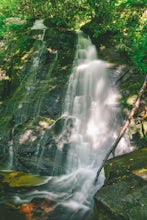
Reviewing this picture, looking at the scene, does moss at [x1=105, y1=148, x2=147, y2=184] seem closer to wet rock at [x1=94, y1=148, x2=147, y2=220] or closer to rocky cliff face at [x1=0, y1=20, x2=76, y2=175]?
wet rock at [x1=94, y1=148, x2=147, y2=220]

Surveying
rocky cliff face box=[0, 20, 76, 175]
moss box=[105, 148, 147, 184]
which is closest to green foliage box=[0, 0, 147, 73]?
rocky cliff face box=[0, 20, 76, 175]

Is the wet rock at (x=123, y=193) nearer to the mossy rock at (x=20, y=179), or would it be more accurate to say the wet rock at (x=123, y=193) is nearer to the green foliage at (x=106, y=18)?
the mossy rock at (x=20, y=179)

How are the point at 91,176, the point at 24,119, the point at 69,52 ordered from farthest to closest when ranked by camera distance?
the point at 69,52
the point at 24,119
the point at 91,176

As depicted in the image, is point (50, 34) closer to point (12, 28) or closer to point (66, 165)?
point (12, 28)

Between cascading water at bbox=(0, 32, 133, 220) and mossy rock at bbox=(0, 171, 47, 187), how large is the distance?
0.37 metres

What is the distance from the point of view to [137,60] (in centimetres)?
924

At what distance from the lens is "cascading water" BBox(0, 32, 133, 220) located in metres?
7.35

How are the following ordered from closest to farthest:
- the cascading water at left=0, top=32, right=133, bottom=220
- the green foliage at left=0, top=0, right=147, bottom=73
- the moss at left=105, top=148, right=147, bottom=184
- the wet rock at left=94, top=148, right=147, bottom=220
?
1. the wet rock at left=94, top=148, right=147, bottom=220
2. the moss at left=105, top=148, right=147, bottom=184
3. the cascading water at left=0, top=32, right=133, bottom=220
4. the green foliage at left=0, top=0, right=147, bottom=73

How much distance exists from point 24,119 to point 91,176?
13.0ft

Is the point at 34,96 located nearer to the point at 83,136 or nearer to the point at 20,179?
the point at 83,136

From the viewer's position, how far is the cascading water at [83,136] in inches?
289

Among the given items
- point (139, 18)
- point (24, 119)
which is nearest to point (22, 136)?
point (24, 119)

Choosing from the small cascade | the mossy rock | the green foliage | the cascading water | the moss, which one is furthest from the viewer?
the small cascade

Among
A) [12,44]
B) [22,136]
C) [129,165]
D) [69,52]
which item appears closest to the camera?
[129,165]
